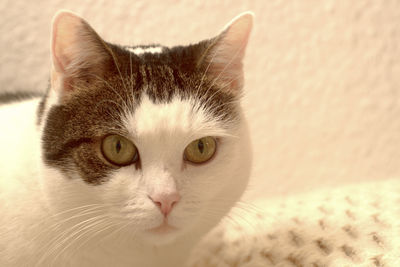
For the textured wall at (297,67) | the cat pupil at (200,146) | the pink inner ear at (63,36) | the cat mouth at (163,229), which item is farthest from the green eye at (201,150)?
the textured wall at (297,67)

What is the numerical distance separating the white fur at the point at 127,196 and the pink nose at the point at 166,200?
1 cm

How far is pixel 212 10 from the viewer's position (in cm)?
149

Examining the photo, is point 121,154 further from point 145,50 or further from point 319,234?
point 319,234

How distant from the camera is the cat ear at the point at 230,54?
0.82m

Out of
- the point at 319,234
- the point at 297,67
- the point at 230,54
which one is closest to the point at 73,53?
the point at 230,54

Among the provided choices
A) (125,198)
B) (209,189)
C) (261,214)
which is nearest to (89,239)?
(125,198)

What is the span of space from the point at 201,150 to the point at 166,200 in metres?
0.13

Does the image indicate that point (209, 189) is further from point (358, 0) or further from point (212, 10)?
point (358, 0)

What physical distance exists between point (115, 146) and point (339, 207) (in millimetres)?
503

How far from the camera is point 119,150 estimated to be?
0.75 m

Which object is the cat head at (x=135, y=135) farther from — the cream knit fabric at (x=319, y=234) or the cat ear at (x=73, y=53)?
the cream knit fabric at (x=319, y=234)

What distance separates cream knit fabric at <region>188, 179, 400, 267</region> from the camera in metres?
0.81

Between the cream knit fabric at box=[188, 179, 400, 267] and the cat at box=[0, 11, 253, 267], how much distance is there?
5.2 inches

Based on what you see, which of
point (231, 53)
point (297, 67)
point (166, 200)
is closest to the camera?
point (166, 200)
